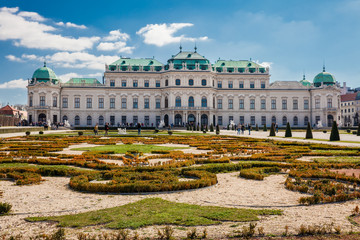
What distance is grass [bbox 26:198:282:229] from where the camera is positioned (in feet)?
16.1

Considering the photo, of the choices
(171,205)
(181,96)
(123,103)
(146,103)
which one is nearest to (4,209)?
(171,205)

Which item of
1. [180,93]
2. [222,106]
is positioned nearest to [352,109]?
[222,106]

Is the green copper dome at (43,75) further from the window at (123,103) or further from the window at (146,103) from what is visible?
the window at (146,103)

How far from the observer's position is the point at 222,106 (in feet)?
215

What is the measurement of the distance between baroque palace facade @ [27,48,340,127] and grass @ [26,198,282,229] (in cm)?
5410

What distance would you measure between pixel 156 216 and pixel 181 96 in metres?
56.6

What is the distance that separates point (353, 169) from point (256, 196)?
5452mm

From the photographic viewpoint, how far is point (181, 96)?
61.4 meters

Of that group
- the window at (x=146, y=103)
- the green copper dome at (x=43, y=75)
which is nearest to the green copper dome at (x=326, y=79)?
the window at (x=146, y=103)

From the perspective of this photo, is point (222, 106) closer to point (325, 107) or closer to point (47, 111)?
point (325, 107)

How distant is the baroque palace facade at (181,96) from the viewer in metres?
61.2

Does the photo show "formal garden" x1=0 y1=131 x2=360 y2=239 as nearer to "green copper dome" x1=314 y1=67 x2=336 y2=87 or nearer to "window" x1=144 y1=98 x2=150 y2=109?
"window" x1=144 y1=98 x2=150 y2=109

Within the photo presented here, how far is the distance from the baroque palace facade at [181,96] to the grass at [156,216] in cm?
5410

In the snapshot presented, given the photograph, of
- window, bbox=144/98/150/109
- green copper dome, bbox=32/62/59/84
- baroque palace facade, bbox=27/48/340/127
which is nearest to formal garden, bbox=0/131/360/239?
baroque palace facade, bbox=27/48/340/127
